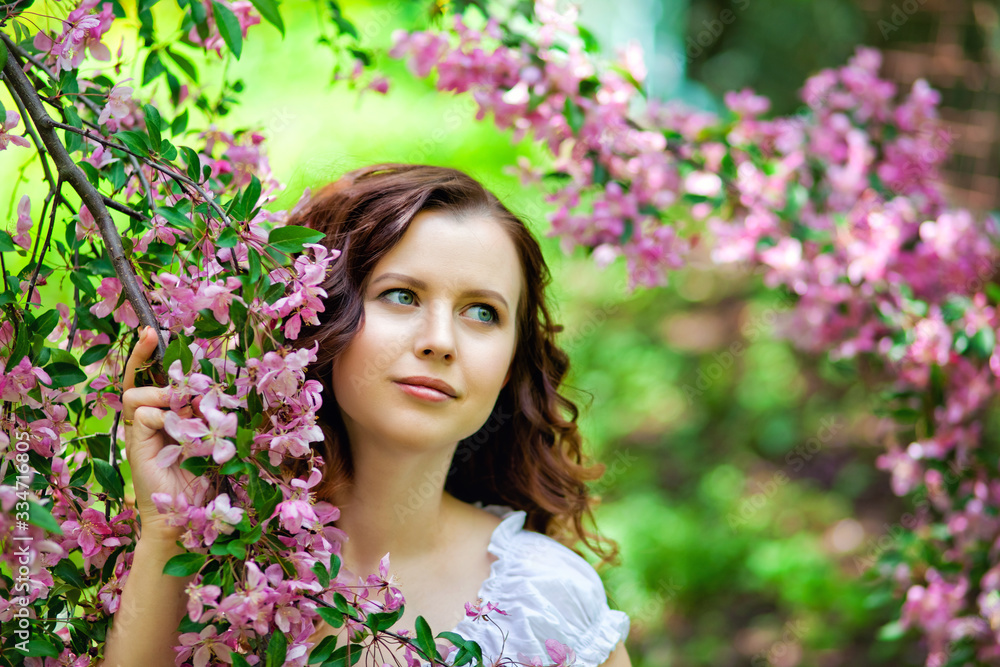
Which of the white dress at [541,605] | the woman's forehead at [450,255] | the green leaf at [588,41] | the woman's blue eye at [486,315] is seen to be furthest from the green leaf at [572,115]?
the white dress at [541,605]

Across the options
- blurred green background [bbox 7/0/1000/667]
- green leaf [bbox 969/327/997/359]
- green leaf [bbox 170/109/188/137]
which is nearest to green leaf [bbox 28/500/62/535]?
green leaf [bbox 170/109/188/137]

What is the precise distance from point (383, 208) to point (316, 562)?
0.61 meters

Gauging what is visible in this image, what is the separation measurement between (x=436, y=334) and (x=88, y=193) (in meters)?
0.50

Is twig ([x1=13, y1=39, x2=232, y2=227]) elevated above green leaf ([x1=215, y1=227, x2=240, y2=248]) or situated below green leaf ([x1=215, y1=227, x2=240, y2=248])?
above

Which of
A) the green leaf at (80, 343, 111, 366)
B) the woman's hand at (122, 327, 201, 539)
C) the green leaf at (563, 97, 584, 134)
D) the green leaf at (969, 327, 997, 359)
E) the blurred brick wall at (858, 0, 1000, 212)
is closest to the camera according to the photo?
the woman's hand at (122, 327, 201, 539)

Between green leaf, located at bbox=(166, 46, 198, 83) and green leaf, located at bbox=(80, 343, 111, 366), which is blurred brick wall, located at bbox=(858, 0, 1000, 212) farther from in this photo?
green leaf, located at bbox=(80, 343, 111, 366)

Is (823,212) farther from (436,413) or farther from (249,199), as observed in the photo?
(249,199)

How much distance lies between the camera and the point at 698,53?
18.5 ft

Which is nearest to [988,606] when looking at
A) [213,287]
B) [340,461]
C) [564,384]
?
[564,384]

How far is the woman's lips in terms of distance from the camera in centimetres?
125

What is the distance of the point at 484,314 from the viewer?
4.50 feet

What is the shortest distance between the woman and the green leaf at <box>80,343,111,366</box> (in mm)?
113

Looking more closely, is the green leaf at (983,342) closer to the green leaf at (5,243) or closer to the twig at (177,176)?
the twig at (177,176)

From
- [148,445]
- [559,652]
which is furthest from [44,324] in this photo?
[559,652]
